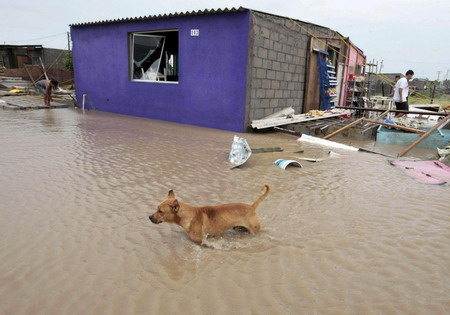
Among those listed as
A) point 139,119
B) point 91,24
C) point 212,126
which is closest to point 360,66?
point 212,126

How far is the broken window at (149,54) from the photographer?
13.2 m

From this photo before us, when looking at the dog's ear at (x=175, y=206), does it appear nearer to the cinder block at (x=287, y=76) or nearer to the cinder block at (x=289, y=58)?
the cinder block at (x=287, y=76)

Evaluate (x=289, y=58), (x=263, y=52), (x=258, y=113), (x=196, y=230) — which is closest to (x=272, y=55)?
(x=263, y=52)

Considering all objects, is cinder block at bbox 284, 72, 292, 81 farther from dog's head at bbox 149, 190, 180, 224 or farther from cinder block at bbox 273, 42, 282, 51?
dog's head at bbox 149, 190, 180, 224

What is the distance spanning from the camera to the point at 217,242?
3389 millimetres

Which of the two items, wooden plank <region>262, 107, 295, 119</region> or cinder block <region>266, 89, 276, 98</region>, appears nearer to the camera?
cinder block <region>266, 89, 276, 98</region>

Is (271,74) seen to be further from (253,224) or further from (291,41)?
(253,224)

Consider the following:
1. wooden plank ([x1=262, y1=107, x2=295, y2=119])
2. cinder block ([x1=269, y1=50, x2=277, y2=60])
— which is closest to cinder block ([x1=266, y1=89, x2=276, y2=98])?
wooden plank ([x1=262, y1=107, x2=295, y2=119])

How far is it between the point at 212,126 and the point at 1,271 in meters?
8.58

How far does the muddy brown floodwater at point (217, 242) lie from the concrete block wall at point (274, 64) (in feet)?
14.4

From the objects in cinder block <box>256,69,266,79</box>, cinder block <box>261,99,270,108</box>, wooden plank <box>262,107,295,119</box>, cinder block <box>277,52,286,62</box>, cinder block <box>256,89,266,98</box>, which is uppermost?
cinder block <box>277,52,286,62</box>

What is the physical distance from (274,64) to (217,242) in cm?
858

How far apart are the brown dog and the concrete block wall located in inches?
276

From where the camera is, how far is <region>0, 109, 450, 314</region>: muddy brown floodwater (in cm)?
254
